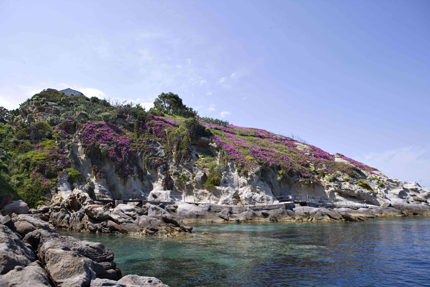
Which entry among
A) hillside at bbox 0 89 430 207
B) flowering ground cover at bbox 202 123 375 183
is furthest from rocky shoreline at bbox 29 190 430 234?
flowering ground cover at bbox 202 123 375 183

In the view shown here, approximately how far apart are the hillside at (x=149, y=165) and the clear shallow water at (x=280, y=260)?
2218cm

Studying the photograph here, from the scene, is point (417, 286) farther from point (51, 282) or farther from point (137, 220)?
point (137, 220)

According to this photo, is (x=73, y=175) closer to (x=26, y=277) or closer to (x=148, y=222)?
(x=148, y=222)

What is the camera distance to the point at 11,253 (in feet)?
28.3

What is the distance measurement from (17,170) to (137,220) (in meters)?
22.7

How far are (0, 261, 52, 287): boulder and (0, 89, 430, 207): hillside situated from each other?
32.0 metres

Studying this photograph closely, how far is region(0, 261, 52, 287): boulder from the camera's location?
24.0 feet

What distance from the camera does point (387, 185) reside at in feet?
185

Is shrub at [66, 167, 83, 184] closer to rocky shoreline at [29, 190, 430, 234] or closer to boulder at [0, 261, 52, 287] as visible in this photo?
rocky shoreline at [29, 190, 430, 234]

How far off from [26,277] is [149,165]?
42.7 meters

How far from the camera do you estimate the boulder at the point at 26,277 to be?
24.0ft

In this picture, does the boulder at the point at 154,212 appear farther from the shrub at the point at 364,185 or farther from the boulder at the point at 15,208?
the shrub at the point at 364,185

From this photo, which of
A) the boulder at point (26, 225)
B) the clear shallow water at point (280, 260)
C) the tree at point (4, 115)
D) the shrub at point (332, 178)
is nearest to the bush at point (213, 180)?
the shrub at point (332, 178)

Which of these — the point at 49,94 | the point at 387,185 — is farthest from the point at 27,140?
the point at 387,185
